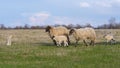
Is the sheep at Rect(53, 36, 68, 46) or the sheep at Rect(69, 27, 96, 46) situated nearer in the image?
the sheep at Rect(53, 36, 68, 46)

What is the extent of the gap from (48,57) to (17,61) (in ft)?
7.51

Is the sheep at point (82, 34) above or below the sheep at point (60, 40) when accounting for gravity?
above

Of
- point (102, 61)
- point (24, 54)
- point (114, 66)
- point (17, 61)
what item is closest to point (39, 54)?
point (24, 54)

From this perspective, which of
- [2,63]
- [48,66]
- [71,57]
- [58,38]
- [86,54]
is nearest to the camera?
[48,66]

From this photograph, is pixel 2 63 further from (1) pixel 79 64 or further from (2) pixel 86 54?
(2) pixel 86 54

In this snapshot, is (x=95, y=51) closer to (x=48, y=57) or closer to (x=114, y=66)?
(x=48, y=57)

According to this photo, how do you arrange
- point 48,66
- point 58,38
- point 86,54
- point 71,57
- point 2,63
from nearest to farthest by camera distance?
point 48,66 → point 2,63 → point 71,57 → point 86,54 → point 58,38

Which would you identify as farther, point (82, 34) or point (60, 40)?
point (82, 34)

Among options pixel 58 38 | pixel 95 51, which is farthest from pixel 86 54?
pixel 58 38

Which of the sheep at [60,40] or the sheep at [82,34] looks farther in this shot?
the sheep at [82,34]

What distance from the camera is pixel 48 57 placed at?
80.8ft

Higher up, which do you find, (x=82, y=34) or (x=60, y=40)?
(x=82, y=34)

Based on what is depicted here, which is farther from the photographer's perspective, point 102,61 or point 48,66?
point 102,61

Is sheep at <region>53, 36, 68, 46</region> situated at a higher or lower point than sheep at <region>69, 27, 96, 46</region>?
lower
